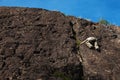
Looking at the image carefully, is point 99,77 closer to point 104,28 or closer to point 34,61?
point 34,61

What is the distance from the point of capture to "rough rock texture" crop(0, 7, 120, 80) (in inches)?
779

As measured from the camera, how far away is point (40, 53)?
2077 cm

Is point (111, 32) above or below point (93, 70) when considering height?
above

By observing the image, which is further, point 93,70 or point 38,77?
point 93,70

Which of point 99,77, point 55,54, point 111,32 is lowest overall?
point 99,77

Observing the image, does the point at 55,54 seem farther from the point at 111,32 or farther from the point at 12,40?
the point at 111,32

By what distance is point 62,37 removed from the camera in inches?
884

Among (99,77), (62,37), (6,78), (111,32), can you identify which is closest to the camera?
(6,78)

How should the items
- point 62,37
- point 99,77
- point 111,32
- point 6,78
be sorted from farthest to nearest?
point 111,32 < point 62,37 < point 99,77 < point 6,78

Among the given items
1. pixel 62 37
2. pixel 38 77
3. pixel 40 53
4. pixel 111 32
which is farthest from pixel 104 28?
pixel 38 77

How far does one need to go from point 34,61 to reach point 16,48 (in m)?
1.44

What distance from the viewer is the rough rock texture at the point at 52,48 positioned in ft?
64.9

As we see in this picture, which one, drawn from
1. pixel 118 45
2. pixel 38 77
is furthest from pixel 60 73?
pixel 118 45

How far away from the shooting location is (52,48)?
21.4 m
